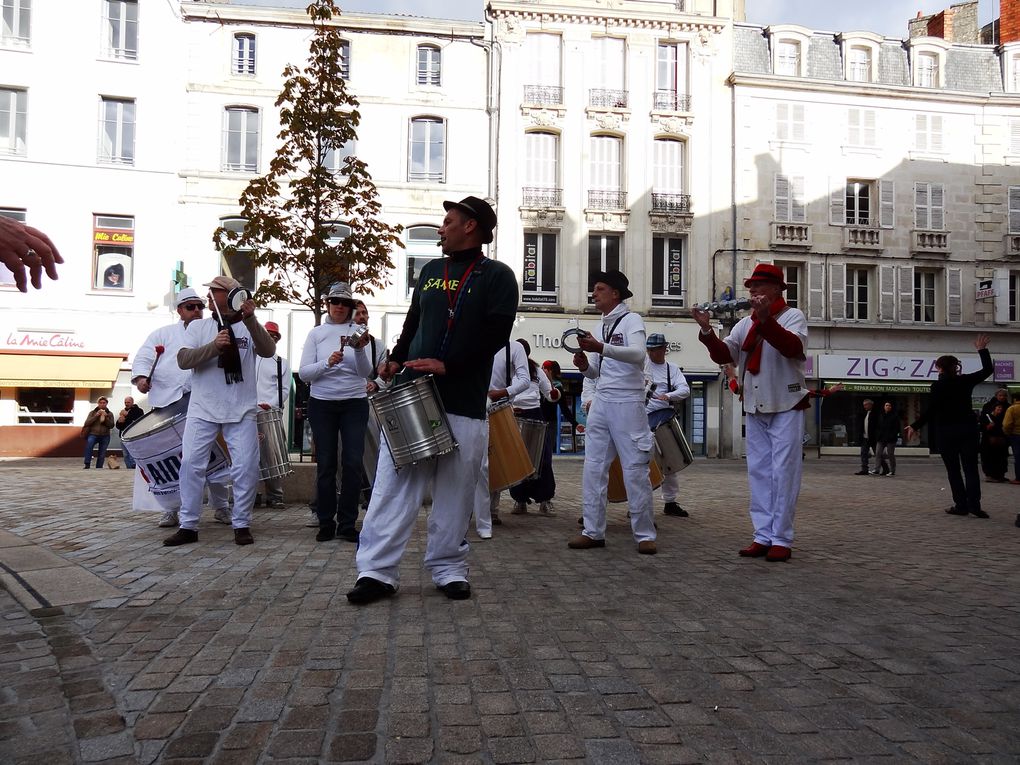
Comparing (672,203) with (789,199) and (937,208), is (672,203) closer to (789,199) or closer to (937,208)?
(789,199)

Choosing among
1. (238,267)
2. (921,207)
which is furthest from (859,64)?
(238,267)

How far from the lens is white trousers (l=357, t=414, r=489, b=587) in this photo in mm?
4375

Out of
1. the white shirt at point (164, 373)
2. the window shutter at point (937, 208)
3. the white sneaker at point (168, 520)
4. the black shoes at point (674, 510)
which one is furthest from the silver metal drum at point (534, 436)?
the window shutter at point (937, 208)

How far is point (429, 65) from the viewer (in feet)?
89.0

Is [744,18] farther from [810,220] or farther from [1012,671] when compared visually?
[1012,671]

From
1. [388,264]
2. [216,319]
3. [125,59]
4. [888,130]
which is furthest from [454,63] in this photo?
[216,319]

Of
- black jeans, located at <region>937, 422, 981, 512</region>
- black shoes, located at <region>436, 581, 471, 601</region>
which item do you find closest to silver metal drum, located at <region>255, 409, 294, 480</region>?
black shoes, located at <region>436, 581, 471, 601</region>

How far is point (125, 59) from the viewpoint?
973 inches

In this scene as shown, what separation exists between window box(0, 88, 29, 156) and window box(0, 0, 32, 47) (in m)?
1.48

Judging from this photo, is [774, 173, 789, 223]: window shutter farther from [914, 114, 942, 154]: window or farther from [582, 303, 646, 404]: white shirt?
[582, 303, 646, 404]: white shirt

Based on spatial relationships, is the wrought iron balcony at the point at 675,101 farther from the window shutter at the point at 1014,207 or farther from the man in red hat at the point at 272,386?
the man in red hat at the point at 272,386

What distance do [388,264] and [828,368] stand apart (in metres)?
22.4

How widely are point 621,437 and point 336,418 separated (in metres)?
2.39

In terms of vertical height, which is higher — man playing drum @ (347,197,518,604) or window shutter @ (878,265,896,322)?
window shutter @ (878,265,896,322)
